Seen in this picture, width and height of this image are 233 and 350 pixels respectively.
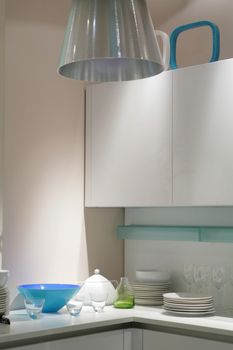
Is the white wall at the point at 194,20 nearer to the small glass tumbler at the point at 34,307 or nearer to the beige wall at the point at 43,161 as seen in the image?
the beige wall at the point at 43,161

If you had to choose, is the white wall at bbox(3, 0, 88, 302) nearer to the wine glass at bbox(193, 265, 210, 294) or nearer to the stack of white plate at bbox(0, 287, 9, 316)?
the stack of white plate at bbox(0, 287, 9, 316)

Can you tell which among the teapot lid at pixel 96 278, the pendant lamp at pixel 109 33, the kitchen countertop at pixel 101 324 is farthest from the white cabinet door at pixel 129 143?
the pendant lamp at pixel 109 33

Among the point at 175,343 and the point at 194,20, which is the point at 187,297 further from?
the point at 194,20

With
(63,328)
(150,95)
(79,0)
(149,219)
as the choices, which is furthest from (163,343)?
(79,0)

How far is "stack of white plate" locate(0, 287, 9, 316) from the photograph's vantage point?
3076 millimetres

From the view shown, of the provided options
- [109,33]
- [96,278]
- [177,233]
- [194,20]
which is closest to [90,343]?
[96,278]

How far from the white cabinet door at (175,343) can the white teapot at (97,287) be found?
0.39 metres

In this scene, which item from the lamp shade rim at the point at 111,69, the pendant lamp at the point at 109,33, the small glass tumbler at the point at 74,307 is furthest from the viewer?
the small glass tumbler at the point at 74,307

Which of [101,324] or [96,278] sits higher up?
[96,278]

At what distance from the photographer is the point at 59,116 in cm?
380

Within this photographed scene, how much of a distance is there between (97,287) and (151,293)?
338mm

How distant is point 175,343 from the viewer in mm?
3115

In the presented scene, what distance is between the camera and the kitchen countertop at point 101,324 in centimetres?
286

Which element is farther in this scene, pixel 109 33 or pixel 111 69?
pixel 111 69
